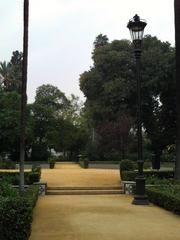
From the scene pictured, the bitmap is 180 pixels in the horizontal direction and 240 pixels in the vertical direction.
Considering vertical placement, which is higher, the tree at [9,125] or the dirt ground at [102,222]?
the tree at [9,125]

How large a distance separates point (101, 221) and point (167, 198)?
3.19 meters

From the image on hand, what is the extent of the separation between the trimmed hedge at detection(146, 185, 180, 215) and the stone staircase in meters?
4.51

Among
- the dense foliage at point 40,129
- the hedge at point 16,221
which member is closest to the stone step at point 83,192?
the hedge at point 16,221

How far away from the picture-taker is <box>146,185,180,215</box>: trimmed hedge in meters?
14.3

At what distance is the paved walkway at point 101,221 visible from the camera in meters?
10.6

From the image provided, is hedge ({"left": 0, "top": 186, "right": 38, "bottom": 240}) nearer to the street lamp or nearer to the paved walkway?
the paved walkway

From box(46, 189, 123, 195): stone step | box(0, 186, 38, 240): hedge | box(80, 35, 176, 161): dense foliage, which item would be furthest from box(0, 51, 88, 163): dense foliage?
box(0, 186, 38, 240): hedge

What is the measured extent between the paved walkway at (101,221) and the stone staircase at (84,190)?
12.8 feet

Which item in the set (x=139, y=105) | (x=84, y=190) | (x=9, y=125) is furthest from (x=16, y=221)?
(x=9, y=125)

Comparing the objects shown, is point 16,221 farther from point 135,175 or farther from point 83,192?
point 135,175

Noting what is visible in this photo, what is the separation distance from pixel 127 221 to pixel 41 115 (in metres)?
50.4

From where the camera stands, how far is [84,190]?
22.9 m

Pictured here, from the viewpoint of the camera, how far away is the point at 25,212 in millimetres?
9289

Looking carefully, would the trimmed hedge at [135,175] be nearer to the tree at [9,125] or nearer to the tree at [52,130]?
the tree at [9,125]
